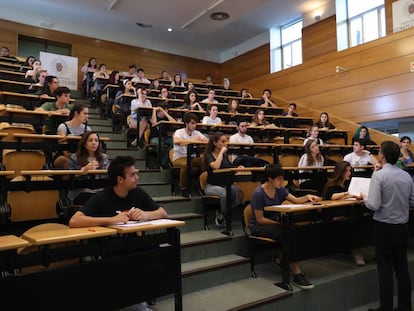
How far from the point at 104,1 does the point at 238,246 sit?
6.49m

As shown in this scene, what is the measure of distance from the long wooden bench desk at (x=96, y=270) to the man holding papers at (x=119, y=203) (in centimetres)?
11

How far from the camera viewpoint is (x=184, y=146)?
4.34m

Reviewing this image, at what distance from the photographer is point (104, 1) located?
25.3 feet

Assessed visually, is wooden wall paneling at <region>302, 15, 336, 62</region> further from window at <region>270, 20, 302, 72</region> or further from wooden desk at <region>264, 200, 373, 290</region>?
wooden desk at <region>264, 200, 373, 290</region>

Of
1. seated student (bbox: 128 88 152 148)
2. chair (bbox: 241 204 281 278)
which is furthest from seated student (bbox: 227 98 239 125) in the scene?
chair (bbox: 241 204 281 278)

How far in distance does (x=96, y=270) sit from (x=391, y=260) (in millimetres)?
2089

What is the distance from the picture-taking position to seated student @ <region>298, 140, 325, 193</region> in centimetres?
409

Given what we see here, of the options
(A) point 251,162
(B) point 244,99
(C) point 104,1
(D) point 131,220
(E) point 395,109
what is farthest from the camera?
(B) point 244,99

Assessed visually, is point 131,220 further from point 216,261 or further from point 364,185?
point 364,185

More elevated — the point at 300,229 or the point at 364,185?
the point at 364,185

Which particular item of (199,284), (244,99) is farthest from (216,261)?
(244,99)

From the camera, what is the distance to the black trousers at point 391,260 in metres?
2.63

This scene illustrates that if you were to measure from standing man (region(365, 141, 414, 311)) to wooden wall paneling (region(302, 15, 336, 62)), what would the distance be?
19.7 feet

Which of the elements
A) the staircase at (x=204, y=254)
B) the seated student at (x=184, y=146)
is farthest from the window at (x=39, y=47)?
the staircase at (x=204, y=254)
